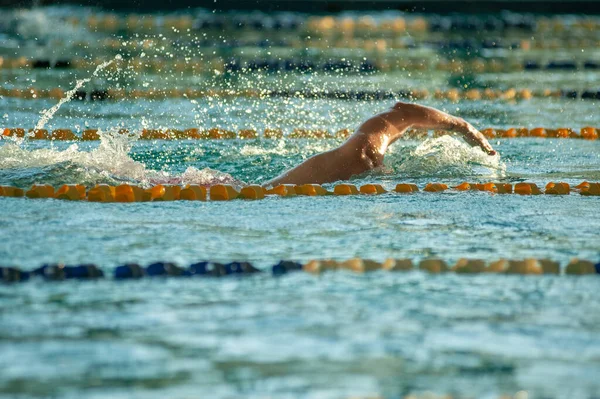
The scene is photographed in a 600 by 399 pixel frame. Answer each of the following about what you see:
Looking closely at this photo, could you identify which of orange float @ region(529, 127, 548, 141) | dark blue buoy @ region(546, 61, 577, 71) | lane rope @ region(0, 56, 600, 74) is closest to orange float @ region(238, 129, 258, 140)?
orange float @ region(529, 127, 548, 141)

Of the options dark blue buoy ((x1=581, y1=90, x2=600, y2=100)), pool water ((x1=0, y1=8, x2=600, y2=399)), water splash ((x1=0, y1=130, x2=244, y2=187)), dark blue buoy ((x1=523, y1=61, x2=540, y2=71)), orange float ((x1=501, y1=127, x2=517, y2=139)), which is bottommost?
pool water ((x1=0, y1=8, x2=600, y2=399))

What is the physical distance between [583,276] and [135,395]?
2.00 metres

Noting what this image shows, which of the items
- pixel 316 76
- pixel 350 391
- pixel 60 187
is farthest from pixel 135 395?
pixel 316 76

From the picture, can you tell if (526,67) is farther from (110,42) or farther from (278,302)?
(278,302)

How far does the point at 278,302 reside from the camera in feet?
11.4

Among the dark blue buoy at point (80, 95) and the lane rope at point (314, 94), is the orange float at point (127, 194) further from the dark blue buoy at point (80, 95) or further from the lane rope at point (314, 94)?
the dark blue buoy at point (80, 95)

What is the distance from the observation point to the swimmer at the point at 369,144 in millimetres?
5723

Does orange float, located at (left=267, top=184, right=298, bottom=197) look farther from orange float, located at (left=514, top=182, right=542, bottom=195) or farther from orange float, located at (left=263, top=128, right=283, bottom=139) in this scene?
orange float, located at (left=263, top=128, right=283, bottom=139)

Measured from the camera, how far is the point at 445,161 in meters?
6.55

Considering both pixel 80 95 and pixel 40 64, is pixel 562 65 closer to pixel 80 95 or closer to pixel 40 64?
pixel 80 95

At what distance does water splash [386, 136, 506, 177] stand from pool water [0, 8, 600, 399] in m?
0.01

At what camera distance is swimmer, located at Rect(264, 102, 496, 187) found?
225 inches

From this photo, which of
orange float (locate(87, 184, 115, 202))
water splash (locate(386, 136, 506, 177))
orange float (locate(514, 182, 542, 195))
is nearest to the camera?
orange float (locate(87, 184, 115, 202))

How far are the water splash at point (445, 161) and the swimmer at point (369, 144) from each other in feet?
1.90
